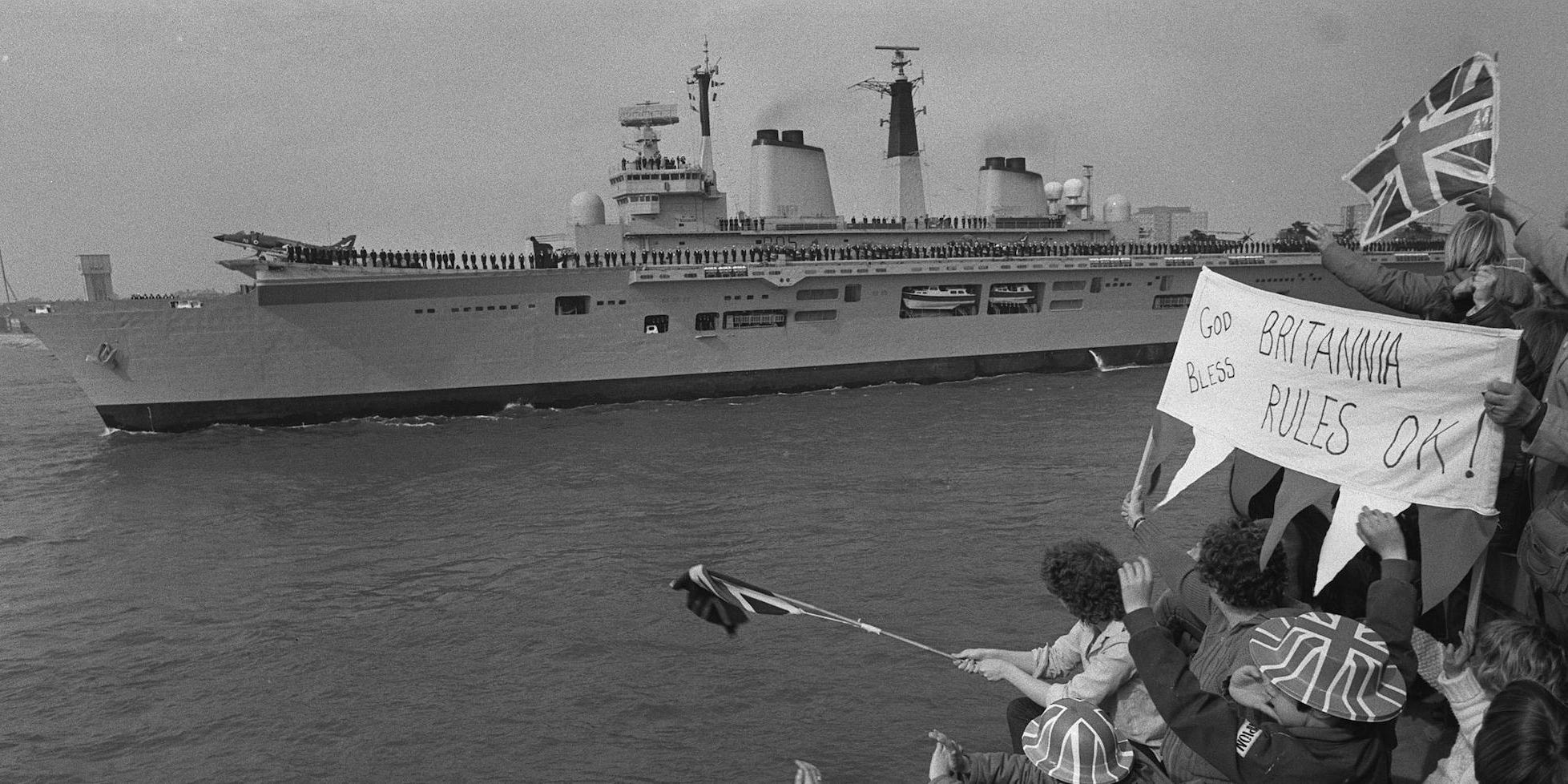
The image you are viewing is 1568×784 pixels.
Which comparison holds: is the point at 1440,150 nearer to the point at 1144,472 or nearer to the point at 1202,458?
the point at 1202,458

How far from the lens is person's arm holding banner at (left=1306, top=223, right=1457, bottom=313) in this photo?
4.13 metres

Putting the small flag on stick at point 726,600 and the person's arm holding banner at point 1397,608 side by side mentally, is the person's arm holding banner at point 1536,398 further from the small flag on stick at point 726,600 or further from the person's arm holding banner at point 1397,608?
the small flag on stick at point 726,600

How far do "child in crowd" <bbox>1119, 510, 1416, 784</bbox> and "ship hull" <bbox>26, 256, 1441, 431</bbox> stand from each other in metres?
20.3

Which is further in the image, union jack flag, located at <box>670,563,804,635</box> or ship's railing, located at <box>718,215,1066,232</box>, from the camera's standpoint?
ship's railing, located at <box>718,215,1066,232</box>

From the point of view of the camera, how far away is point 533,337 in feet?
71.6

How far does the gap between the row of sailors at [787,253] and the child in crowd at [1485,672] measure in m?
21.3

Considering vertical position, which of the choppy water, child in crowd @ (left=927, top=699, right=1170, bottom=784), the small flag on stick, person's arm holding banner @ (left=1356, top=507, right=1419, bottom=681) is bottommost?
the choppy water

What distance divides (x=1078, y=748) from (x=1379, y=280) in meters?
3.13

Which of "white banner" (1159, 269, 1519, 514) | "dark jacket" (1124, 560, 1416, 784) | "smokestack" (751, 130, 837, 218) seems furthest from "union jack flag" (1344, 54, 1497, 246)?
"smokestack" (751, 130, 837, 218)

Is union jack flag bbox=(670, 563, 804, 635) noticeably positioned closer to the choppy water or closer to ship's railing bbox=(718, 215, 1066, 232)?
the choppy water

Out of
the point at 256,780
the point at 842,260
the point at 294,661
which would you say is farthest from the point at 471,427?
the point at 256,780

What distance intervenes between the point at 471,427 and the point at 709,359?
631 centimetres

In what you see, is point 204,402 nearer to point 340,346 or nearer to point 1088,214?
point 340,346

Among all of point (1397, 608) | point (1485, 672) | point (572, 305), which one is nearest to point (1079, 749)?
point (1397, 608)
